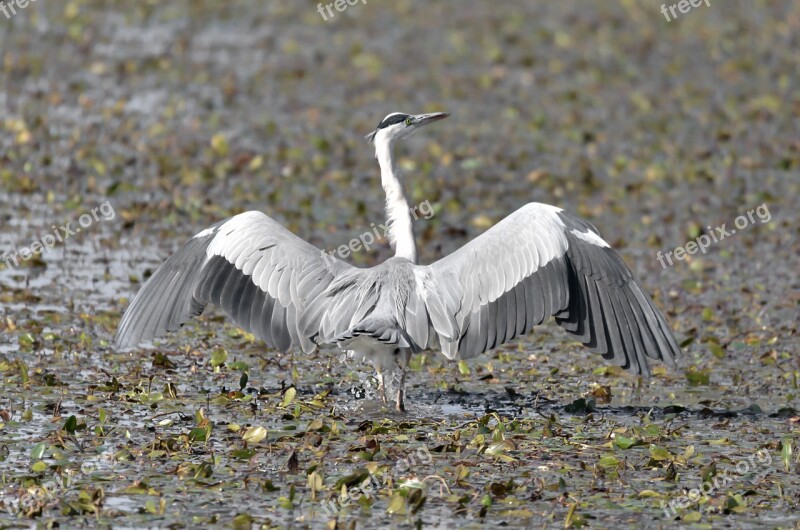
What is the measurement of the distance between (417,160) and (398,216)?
5.98 m

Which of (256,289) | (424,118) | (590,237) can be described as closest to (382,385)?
(256,289)

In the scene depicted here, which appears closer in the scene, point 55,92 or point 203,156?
point 203,156

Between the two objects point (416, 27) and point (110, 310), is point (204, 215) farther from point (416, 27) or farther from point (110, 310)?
point (416, 27)

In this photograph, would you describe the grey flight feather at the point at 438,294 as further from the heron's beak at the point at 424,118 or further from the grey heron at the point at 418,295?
the heron's beak at the point at 424,118

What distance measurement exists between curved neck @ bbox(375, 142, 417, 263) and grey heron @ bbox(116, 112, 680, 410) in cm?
18

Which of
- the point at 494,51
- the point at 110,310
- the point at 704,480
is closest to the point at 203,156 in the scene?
the point at 110,310

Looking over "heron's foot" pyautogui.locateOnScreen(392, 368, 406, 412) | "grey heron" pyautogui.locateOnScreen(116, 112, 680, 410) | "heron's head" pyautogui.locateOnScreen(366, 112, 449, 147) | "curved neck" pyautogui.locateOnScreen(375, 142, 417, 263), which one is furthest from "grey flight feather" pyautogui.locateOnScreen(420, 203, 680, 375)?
"heron's head" pyautogui.locateOnScreen(366, 112, 449, 147)

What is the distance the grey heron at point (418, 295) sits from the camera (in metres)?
7.60

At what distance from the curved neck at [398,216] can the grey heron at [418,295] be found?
0.18 meters

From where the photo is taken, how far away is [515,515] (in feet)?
20.5

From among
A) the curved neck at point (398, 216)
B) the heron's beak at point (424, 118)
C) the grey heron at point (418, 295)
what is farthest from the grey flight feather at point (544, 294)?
the heron's beak at point (424, 118)

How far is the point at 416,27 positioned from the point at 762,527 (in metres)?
14.2

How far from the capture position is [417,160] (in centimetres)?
1433

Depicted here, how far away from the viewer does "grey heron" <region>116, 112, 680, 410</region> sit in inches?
299
